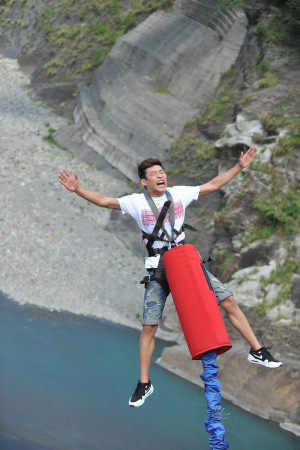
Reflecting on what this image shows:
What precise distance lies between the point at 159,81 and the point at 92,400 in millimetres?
15378

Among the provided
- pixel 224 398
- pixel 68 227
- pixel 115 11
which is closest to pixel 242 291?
pixel 224 398

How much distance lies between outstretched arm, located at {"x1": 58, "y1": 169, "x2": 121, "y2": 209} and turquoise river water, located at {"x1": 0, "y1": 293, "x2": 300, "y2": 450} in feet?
22.5

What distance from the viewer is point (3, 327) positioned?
18.0m

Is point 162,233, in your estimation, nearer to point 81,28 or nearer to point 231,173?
point 231,173

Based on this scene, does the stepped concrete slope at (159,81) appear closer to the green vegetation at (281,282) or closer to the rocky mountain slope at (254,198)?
the rocky mountain slope at (254,198)

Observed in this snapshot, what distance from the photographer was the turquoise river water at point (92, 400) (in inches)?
513

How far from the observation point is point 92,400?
14.6m

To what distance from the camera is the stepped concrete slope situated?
973 inches

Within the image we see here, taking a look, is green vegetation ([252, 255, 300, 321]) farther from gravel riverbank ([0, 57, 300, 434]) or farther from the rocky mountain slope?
gravel riverbank ([0, 57, 300, 434])

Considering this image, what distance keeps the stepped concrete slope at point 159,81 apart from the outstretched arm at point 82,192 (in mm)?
16908

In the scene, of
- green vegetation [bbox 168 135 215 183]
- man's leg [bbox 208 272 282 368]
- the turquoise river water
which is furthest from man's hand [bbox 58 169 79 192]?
green vegetation [bbox 168 135 215 183]

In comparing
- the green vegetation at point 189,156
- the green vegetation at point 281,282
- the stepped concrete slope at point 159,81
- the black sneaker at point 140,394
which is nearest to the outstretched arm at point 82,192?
the black sneaker at point 140,394

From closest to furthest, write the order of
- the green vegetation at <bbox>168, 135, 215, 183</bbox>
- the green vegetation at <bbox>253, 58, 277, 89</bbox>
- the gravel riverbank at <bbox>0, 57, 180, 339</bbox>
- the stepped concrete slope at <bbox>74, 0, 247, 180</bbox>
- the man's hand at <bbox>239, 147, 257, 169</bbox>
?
the man's hand at <bbox>239, 147, 257, 169</bbox> < the gravel riverbank at <bbox>0, 57, 180, 339</bbox> < the green vegetation at <bbox>253, 58, 277, 89</bbox> < the green vegetation at <bbox>168, 135, 215, 183</bbox> < the stepped concrete slope at <bbox>74, 0, 247, 180</bbox>

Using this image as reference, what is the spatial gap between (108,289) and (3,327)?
3496mm
